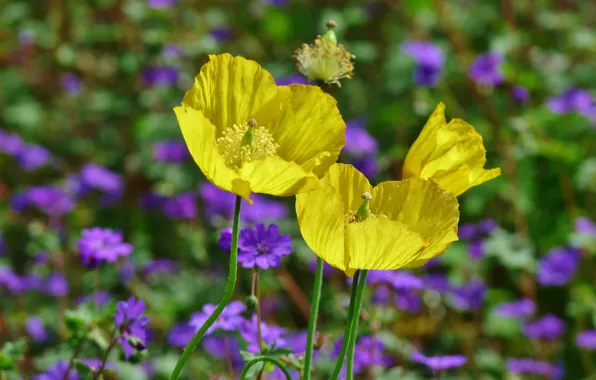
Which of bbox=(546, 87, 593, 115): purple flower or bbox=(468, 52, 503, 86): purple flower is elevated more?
bbox=(468, 52, 503, 86): purple flower

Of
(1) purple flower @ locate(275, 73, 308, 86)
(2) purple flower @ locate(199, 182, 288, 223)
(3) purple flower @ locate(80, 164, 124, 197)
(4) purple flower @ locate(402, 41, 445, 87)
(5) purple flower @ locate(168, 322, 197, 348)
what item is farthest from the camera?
(3) purple flower @ locate(80, 164, 124, 197)

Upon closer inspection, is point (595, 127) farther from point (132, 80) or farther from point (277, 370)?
point (277, 370)

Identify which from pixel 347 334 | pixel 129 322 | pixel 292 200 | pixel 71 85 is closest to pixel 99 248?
pixel 129 322

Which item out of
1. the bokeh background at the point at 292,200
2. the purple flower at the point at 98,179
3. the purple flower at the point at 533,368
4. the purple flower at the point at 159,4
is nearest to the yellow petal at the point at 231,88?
the bokeh background at the point at 292,200

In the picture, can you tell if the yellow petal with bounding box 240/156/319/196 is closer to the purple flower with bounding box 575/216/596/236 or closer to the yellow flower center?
the yellow flower center

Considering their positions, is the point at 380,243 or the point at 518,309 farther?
the point at 518,309

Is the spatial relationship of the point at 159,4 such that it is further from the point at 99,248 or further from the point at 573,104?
the point at 99,248

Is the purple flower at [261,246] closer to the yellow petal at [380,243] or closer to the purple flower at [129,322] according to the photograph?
the purple flower at [129,322]

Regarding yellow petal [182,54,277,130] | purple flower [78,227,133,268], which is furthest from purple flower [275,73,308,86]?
yellow petal [182,54,277,130]
